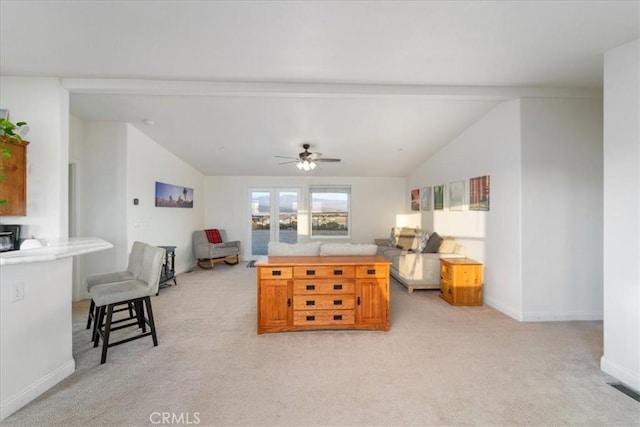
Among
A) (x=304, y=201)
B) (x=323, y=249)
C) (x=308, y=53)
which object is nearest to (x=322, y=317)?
(x=323, y=249)

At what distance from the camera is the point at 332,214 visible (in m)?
7.74

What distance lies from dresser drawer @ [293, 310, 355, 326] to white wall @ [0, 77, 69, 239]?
2.47m

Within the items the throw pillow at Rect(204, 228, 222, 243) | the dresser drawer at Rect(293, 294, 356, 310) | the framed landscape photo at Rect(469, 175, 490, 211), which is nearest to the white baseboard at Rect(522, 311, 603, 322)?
the framed landscape photo at Rect(469, 175, 490, 211)

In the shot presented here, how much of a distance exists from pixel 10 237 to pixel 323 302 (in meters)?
2.92

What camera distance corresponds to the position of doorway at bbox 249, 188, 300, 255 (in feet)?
25.1

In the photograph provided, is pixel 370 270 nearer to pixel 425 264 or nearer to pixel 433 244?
pixel 425 264

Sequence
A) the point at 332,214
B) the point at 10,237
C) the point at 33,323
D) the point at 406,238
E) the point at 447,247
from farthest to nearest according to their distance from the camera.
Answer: the point at 332,214 < the point at 406,238 < the point at 447,247 < the point at 10,237 < the point at 33,323

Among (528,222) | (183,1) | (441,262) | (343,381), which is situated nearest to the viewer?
(183,1)

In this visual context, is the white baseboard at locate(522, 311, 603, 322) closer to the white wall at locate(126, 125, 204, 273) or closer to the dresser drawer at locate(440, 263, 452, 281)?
the dresser drawer at locate(440, 263, 452, 281)

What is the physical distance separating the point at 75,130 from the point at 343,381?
4.92m

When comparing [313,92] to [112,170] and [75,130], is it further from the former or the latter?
[75,130]

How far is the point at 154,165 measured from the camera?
5.06 metres

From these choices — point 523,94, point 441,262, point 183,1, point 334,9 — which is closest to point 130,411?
point 183,1

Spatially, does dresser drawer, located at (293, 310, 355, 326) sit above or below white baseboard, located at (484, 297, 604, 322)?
above
